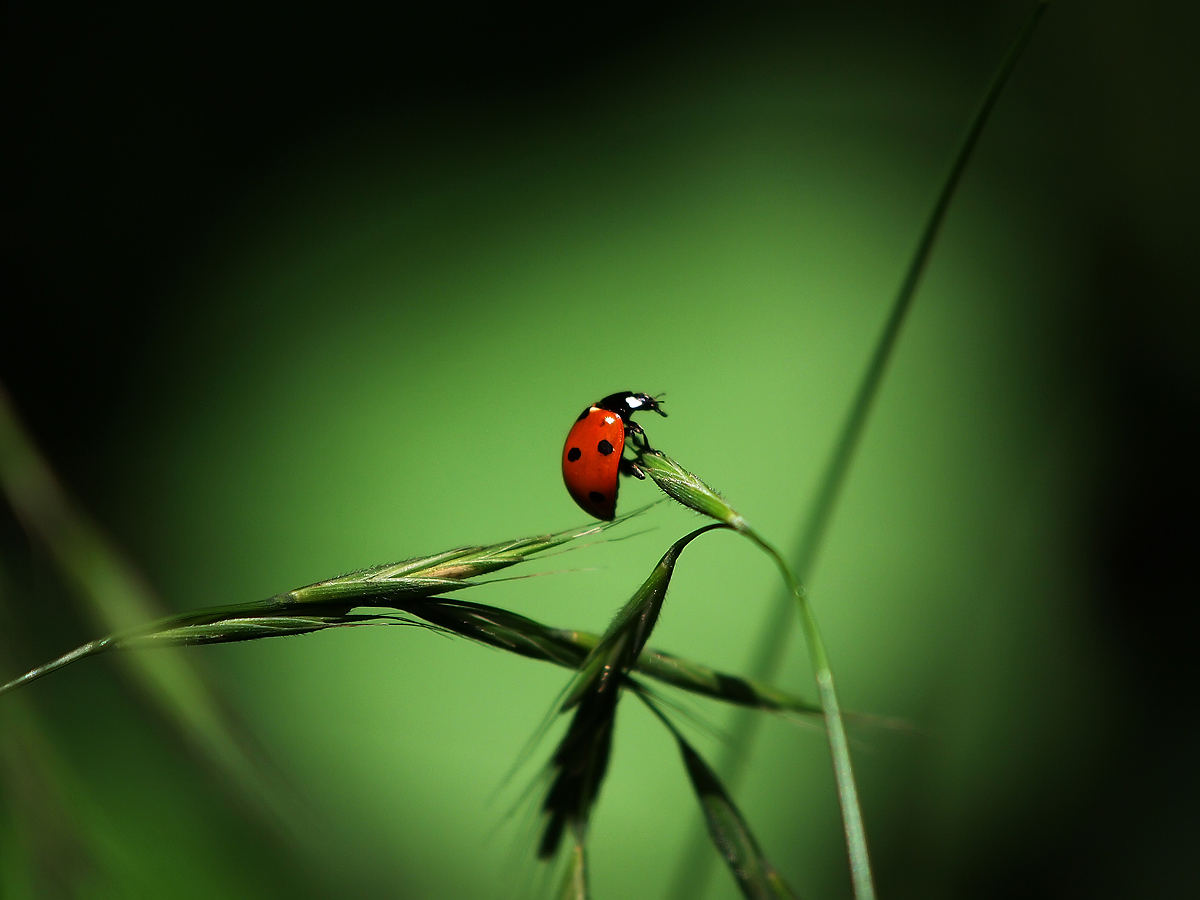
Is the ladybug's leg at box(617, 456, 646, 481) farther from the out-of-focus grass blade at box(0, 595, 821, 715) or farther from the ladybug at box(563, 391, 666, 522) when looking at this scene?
the out-of-focus grass blade at box(0, 595, 821, 715)

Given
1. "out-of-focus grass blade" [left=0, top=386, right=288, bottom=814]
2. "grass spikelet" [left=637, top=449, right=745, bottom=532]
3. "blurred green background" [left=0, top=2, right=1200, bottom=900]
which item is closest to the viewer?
"grass spikelet" [left=637, top=449, right=745, bottom=532]

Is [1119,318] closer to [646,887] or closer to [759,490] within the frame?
[759,490]

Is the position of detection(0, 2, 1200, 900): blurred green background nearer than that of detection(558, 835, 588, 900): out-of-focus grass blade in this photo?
No

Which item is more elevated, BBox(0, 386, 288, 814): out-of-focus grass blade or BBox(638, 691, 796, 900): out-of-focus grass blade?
BBox(0, 386, 288, 814): out-of-focus grass blade

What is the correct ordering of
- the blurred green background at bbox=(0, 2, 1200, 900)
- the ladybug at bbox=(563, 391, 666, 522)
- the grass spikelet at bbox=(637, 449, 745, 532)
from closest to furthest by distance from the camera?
1. the grass spikelet at bbox=(637, 449, 745, 532)
2. the ladybug at bbox=(563, 391, 666, 522)
3. the blurred green background at bbox=(0, 2, 1200, 900)

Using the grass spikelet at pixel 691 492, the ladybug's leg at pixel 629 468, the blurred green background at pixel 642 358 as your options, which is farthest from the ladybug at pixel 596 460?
the grass spikelet at pixel 691 492

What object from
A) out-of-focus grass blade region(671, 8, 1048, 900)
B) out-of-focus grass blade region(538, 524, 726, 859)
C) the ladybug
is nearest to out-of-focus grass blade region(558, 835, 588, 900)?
out-of-focus grass blade region(538, 524, 726, 859)

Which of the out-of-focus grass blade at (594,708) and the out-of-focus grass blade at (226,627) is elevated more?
the out-of-focus grass blade at (226,627)

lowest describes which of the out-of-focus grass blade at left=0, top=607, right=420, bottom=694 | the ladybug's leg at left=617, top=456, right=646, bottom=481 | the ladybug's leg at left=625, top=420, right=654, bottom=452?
the out-of-focus grass blade at left=0, top=607, right=420, bottom=694

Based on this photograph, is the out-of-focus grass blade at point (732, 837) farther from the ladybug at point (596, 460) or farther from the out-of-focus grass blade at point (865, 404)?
the ladybug at point (596, 460)
